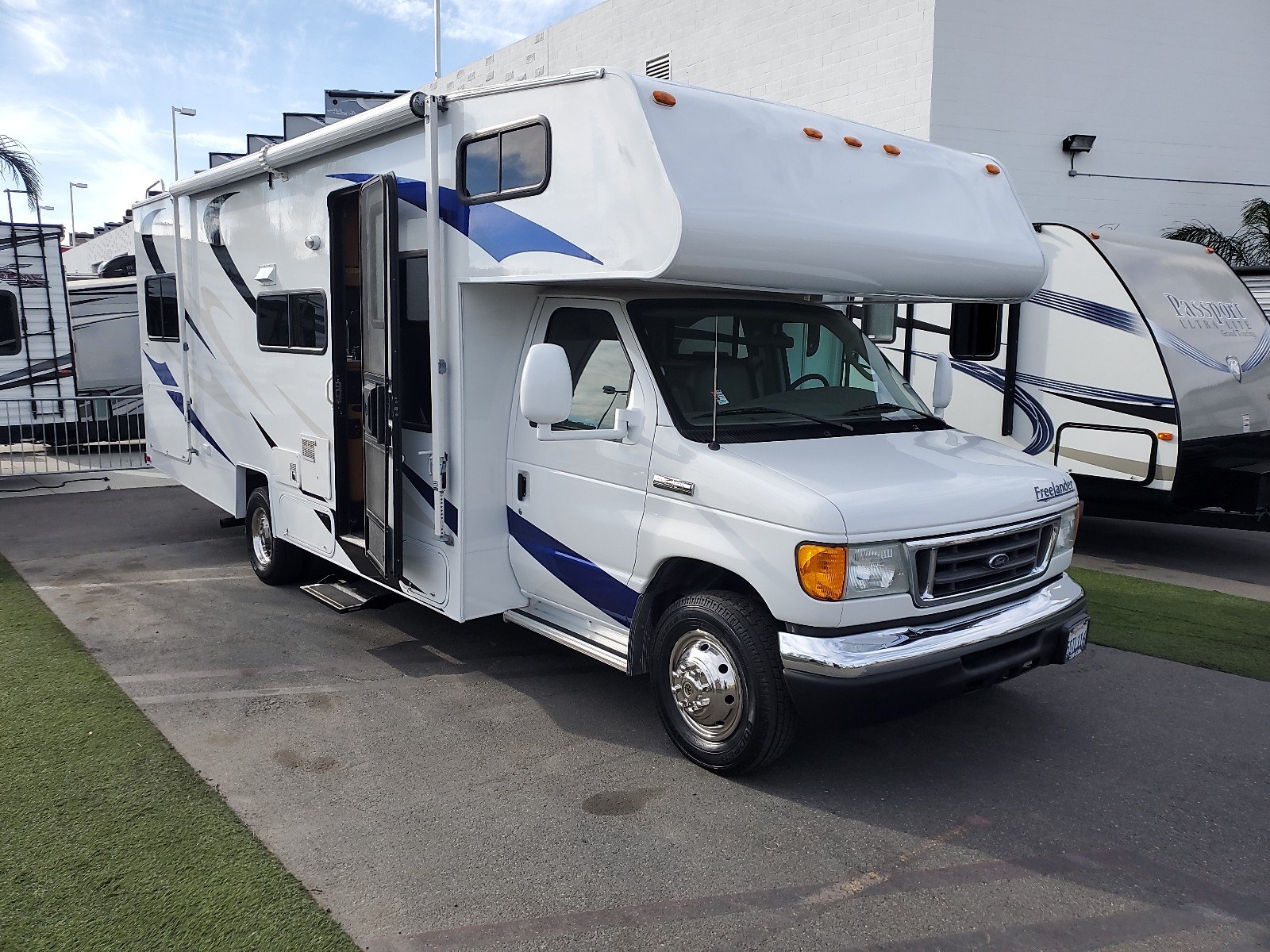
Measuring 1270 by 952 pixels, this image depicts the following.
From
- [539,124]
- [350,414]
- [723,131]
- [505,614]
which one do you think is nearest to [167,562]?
[350,414]

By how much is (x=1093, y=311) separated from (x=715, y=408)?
553 cm

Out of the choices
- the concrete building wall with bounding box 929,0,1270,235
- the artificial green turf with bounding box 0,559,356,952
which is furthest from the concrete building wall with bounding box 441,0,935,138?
the artificial green turf with bounding box 0,559,356,952

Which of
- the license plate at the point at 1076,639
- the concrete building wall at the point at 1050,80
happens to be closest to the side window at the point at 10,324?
the concrete building wall at the point at 1050,80

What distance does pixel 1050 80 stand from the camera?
14.2 m

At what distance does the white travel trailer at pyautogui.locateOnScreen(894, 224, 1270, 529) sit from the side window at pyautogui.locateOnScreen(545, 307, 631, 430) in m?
3.28

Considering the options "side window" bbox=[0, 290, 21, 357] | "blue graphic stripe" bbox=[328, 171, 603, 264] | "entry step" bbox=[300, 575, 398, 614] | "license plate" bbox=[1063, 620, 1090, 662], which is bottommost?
"entry step" bbox=[300, 575, 398, 614]

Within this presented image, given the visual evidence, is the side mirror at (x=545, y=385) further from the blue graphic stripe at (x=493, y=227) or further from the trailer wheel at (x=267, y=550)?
the trailer wheel at (x=267, y=550)

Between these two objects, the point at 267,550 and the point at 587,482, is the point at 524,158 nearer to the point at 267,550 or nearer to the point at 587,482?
the point at 587,482

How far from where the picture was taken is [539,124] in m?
4.60

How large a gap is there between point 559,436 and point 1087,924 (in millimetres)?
2957

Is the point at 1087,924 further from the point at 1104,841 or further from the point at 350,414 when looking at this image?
the point at 350,414

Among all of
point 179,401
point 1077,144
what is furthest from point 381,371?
point 1077,144

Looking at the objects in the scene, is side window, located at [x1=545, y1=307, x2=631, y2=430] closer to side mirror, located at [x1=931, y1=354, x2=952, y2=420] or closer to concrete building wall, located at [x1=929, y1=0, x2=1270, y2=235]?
side mirror, located at [x1=931, y1=354, x2=952, y2=420]

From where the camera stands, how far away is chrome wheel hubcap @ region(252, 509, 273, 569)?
7582 mm
